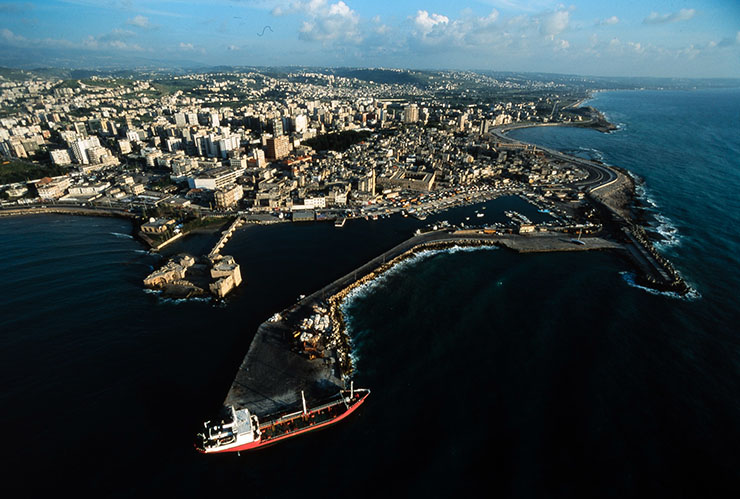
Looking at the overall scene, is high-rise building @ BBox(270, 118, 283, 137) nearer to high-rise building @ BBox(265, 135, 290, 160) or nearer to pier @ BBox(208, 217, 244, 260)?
high-rise building @ BBox(265, 135, 290, 160)

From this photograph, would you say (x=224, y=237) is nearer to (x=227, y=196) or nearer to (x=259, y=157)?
(x=227, y=196)

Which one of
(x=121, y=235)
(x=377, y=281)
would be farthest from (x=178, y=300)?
(x=121, y=235)

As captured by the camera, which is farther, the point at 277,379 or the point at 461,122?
the point at 461,122

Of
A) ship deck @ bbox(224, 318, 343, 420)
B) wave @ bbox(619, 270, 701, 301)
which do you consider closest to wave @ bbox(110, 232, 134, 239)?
ship deck @ bbox(224, 318, 343, 420)

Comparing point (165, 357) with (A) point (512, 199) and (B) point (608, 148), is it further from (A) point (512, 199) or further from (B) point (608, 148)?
(B) point (608, 148)

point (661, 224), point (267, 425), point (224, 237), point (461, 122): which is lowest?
point (267, 425)

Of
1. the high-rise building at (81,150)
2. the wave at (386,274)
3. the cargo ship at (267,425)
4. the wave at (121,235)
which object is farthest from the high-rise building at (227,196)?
the high-rise building at (81,150)
